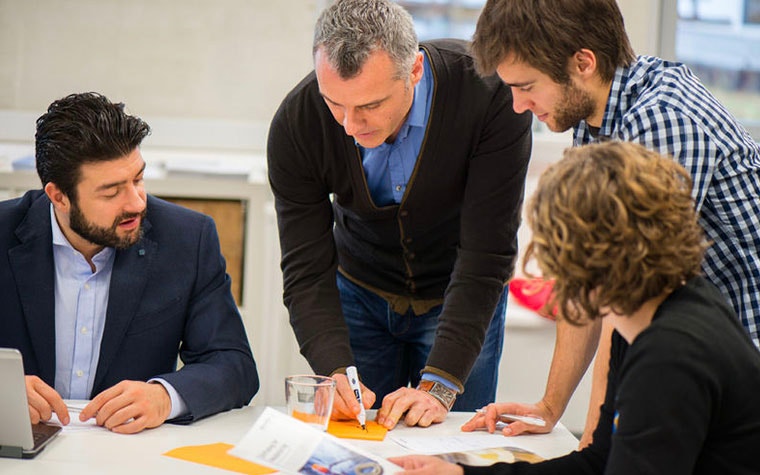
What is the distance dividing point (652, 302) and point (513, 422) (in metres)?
0.61

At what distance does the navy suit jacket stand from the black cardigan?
0.16 metres

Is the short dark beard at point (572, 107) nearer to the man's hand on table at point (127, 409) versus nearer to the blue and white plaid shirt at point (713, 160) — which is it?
the blue and white plaid shirt at point (713, 160)

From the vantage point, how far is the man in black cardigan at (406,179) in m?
1.79

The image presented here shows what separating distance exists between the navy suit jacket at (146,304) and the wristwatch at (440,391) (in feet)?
1.21

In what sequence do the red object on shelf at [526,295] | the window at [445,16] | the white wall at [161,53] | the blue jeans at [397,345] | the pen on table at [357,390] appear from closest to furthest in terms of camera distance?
1. the pen on table at [357,390]
2. the blue jeans at [397,345]
3. the red object on shelf at [526,295]
4. the white wall at [161,53]
5. the window at [445,16]

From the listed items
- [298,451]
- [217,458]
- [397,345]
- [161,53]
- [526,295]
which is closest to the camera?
[298,451]

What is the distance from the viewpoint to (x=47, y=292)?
1.92 meters

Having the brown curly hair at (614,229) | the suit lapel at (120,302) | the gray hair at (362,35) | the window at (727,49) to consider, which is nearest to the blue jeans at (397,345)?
the suit lapel at (120,302)

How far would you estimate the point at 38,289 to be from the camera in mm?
1914

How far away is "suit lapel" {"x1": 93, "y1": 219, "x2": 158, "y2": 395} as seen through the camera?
192cm

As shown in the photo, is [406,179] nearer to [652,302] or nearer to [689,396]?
[652,302]

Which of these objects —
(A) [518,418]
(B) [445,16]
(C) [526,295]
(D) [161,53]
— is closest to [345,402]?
(A) [518,418]

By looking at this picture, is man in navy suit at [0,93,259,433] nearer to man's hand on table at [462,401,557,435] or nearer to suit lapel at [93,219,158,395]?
suit lapel at [93,219,158,395]

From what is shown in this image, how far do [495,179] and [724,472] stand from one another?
3.15 feet
